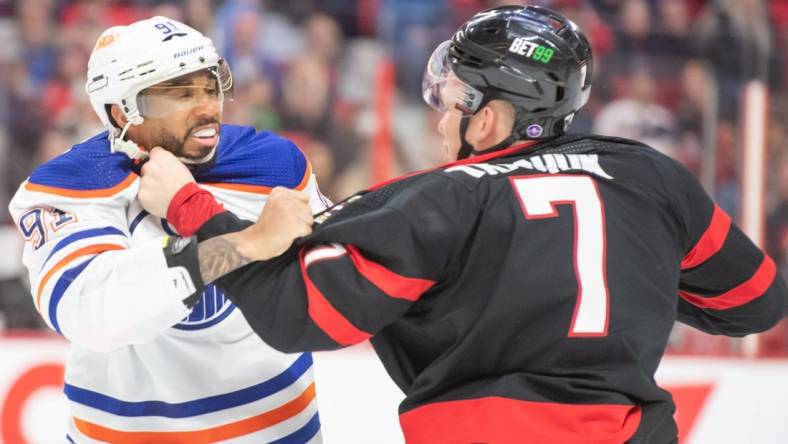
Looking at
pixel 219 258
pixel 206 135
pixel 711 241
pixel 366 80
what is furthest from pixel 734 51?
pixel 219 258

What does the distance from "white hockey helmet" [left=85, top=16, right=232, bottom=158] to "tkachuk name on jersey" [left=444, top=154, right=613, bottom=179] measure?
0.66 metres

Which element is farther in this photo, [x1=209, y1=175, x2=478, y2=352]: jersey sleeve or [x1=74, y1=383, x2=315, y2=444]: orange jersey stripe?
[x1=74, y1=383, x2=315, y2=444]: orange jersey stripe

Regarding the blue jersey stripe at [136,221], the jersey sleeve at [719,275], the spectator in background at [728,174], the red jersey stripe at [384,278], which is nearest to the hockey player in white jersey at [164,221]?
the blue jersey stripe at [136,221]

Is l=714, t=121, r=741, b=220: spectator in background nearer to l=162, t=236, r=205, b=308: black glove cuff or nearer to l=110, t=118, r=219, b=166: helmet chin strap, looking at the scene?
l=110, t=118, r=219, b=166: helmet chin strap

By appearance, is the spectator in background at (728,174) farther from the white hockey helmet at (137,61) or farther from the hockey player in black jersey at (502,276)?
the white hockey helmet at (137,61)

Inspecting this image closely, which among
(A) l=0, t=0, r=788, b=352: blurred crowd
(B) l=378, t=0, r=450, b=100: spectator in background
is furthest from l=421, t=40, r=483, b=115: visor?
(B) l=378, t=0, r=450, b=100: spectator in background

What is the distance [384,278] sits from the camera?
1927 millimetres

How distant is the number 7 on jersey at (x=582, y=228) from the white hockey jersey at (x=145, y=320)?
25.0 inches

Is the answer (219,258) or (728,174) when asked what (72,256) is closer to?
(219,258)

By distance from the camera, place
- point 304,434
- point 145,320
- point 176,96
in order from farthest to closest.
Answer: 1. point 304,434
2. point 176,96
3. point 145,320

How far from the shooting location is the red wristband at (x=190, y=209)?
2.10 meters

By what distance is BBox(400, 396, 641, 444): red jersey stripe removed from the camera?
6.41 feet

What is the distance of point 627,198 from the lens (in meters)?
2.07

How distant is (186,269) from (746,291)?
117 cm
